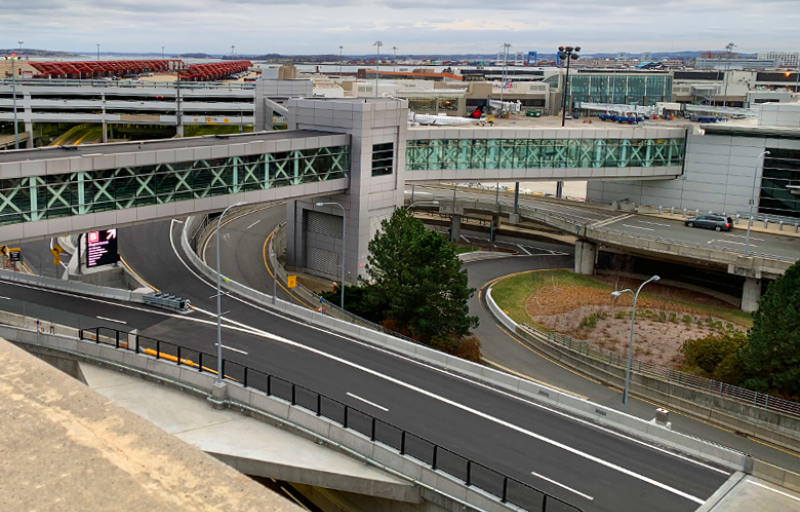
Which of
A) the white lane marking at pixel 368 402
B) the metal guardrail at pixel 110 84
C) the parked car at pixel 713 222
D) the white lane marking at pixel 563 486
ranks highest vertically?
the metal guardrail at pixel 110 84

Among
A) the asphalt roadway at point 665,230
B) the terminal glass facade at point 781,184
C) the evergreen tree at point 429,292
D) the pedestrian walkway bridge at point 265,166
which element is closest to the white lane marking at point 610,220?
the asphalt roadway at point 665,230

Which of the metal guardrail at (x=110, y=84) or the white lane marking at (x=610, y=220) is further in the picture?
the metal guardrail at (x=110, y=84)

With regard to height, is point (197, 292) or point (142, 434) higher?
point (142, 434)

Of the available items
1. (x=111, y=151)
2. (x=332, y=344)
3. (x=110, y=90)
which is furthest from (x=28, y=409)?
(x=110, y=90)

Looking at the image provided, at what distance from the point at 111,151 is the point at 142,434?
137ft

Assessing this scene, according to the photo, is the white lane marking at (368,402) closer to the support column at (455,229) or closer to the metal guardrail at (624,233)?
the metal guardrail at (624,233)

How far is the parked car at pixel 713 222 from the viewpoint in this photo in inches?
2581

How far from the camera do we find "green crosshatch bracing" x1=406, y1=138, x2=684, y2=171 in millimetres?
63781

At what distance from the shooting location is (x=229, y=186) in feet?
165

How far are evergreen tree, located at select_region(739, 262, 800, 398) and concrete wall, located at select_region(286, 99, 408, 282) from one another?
88.2ft

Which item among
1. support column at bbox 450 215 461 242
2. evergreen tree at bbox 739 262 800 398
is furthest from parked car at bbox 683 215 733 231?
evergreen tree at bbox 739 262 800 398

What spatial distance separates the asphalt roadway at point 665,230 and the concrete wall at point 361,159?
1914cm

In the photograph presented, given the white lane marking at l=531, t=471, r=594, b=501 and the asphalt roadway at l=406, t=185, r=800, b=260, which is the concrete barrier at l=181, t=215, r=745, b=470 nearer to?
the white lane marking at l=531, t=471, r=594, b=501

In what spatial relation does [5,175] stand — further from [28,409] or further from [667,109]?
[667,109]
